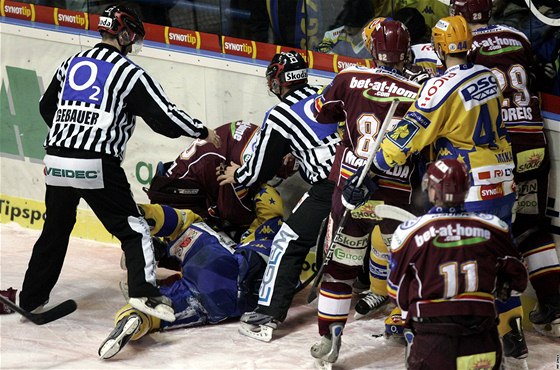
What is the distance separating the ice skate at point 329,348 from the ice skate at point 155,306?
766mm

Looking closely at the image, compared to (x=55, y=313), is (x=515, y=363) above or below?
above

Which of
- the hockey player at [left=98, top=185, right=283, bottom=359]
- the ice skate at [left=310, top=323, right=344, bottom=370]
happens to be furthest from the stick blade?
the ice skate at [left=310, top=323, right=344, bottom=370]

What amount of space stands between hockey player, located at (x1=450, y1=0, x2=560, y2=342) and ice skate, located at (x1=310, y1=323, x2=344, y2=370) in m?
1.02

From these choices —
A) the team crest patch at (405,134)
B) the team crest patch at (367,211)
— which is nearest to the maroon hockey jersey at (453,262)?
the team crest patch at (405,134)

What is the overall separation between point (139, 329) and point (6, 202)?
2737 mm

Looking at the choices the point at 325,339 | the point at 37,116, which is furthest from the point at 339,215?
the point at 37,116

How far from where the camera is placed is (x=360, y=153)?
5133 millimetres

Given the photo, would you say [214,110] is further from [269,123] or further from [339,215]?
[339,215]

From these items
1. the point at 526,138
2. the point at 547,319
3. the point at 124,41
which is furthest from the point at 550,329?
the point at 124,41

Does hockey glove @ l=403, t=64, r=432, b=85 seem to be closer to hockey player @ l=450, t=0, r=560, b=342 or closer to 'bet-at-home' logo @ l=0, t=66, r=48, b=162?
hockey player @ l=450, t=0, r=560, b=342

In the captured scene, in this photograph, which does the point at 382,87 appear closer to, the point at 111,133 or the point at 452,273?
the point at 452,273

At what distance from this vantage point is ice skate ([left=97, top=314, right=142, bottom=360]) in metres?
5.36

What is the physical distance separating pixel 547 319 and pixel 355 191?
1.28m

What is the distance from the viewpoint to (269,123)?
19.0ft
